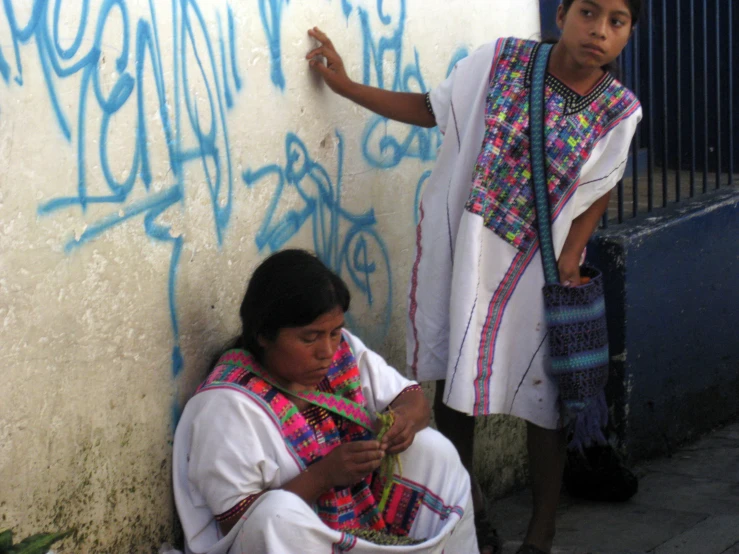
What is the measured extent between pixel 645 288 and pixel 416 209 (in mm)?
1113

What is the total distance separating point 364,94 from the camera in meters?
2.96

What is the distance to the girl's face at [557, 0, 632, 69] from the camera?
2732 mm

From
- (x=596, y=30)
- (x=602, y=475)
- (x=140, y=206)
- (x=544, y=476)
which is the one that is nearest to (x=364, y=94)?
A: (x=596, y=30)

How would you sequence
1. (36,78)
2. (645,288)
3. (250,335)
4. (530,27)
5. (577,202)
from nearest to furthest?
1. (36,78)
2. (250,335)
3. (577,202)
4. (530,27)
5. (645,288)

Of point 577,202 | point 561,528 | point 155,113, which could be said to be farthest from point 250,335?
point 561,528

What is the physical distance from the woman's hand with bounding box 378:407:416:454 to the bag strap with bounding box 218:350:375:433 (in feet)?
0.21

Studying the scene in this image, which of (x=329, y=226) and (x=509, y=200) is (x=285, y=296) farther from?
(x=509, y=200)

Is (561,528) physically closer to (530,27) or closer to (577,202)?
(577,202)

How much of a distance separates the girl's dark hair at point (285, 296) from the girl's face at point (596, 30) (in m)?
0.85

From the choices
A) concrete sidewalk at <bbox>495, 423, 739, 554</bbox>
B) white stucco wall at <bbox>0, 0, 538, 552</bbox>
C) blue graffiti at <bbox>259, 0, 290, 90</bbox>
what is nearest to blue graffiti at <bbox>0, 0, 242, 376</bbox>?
white stucco wall at <bbox>0, 0, 538, 552</bbox>

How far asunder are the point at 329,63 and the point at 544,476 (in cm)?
128

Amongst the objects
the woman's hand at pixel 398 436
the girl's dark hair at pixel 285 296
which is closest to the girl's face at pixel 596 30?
the girl's dark hair at pixel 285 296

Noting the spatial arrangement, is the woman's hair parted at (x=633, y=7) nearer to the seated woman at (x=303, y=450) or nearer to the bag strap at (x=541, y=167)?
the bag strap at (x=541, y=167)

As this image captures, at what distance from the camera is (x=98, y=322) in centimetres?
242
